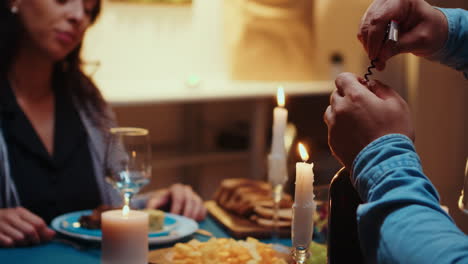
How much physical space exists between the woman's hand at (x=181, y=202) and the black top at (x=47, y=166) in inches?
11.0

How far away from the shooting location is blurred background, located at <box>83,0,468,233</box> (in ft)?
11.0

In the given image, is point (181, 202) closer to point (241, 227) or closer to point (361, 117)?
point (241, 227)

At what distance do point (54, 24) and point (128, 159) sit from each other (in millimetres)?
742

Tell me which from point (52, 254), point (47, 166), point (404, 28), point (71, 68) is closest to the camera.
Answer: point (404, 28)

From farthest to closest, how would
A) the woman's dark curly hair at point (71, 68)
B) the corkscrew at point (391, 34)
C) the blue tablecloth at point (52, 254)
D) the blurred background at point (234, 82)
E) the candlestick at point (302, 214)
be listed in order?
the blurred background at point (234, 82)
the woman's dark curly hair at point (71, 68)
the blue tablecloth at point (52, 254)
the candlestick at point (302, 214)
the corkscrew at point (391, 34)

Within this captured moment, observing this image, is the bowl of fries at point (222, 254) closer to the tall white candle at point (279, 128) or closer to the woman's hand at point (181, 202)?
the tall white candle at point (279, 128)

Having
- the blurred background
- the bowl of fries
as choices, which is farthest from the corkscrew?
the blurred background

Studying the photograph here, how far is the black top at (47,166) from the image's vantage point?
1.73m

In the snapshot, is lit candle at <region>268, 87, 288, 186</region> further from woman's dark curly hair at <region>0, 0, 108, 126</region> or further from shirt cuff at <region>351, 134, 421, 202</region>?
woman's dark curly hair at <region>0, 0, 108, 126</region>

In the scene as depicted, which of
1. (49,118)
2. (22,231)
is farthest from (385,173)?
(49,118)

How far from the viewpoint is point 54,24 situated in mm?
1810

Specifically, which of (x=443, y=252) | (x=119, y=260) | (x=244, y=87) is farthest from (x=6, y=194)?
(x=244, y=87)

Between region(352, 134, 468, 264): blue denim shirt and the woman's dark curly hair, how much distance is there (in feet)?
4.51

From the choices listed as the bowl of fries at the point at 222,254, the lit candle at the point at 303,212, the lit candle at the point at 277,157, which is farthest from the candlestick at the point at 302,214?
the lit candle at the point at 277,157
